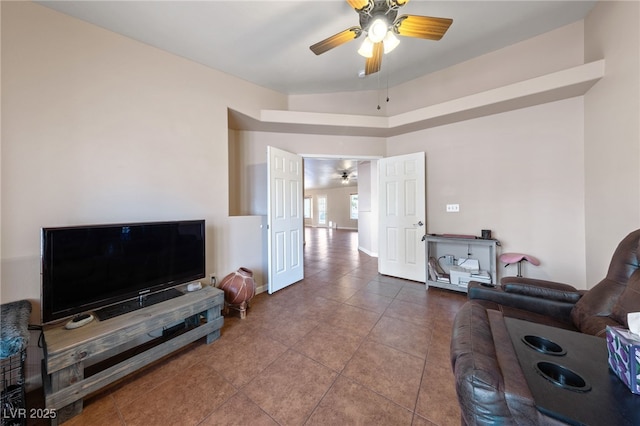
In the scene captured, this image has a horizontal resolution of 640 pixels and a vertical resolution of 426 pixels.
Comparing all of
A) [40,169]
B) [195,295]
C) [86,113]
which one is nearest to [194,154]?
[86,113]

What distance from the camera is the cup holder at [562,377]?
75 cm

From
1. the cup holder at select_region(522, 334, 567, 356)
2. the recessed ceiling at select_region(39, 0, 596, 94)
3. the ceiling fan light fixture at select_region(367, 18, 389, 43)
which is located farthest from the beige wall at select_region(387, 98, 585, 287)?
the cup holder at select_region(522, 334, 567, 356)

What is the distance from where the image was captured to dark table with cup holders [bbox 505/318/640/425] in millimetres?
657

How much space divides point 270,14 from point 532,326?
303 cm

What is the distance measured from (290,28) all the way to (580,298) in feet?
10.9

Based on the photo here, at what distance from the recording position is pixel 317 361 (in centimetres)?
176

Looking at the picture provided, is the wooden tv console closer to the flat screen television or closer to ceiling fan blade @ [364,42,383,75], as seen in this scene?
the flat screen television

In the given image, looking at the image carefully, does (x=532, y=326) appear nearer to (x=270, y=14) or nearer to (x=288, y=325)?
(x=288, y=325)

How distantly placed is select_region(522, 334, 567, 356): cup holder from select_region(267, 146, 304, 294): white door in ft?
8.46

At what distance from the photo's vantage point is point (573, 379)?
2.60 ft

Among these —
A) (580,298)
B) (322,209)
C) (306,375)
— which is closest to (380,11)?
(580,298)

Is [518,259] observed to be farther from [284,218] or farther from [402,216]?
[284,218]

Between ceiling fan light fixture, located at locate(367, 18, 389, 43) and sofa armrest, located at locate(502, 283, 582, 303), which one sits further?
ceiling fan light fixture, located at locate(367, 18, 389, 43)

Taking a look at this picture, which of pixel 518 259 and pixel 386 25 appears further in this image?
pixel 518 259
